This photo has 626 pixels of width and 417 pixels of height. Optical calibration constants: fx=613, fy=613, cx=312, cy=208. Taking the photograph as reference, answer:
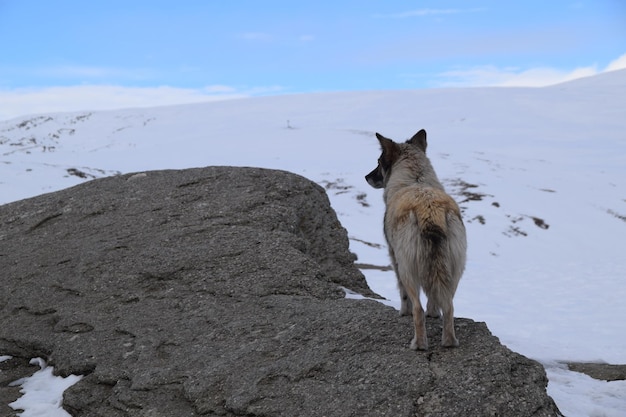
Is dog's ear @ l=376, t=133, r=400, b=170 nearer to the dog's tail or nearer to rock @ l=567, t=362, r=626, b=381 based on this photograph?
the dog's tail

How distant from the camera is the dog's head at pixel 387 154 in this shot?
22.7 ft

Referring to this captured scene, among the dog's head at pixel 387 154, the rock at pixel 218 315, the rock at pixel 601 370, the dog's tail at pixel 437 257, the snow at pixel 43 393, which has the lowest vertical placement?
the rock at pixel 601 370

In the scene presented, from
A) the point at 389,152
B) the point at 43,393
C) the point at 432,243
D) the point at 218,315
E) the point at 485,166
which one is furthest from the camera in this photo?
the point at 485,166

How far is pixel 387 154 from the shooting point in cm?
698

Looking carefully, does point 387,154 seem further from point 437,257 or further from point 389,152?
point 437,257

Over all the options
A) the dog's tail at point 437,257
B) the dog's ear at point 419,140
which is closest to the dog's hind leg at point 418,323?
the dog's tail at point 437,257

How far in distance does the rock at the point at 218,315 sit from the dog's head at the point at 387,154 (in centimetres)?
A: 151

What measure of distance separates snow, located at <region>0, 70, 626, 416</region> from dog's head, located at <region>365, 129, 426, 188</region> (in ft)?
10.3

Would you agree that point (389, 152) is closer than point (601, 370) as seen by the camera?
Yes

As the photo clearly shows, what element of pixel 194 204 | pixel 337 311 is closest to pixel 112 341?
pixel 337 311

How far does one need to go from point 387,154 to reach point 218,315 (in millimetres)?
2822

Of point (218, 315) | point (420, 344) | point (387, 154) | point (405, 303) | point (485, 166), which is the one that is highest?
point (387, 154)

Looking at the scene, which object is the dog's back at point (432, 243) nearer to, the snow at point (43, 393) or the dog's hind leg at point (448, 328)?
the dog's hind leg at point (448, 328)

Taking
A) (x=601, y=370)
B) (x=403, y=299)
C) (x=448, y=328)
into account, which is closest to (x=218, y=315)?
(x=403, y=299)
